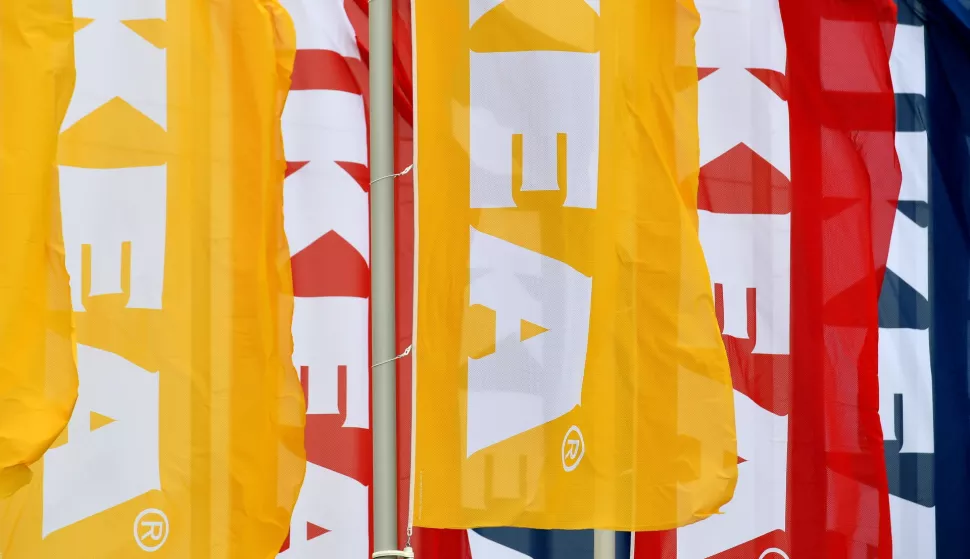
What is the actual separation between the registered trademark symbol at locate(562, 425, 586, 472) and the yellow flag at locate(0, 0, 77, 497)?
2.33 meters

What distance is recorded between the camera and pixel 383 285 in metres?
6.93

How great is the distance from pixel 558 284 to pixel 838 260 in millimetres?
3976

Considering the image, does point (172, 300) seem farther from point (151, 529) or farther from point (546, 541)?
point (546, 541)

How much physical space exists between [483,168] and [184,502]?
2.22 metres

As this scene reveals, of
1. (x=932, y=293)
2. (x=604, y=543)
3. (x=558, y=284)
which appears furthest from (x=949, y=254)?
(x=558, y=284)

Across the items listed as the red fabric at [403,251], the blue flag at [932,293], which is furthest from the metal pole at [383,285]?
the blue flag at [932,293]

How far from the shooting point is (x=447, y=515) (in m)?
6.80

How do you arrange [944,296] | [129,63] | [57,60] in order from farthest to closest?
[944,296] < [129,63] < [57,60]

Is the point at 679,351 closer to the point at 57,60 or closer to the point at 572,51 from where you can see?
the point at 572,51

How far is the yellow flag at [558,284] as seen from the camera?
6.97 meters

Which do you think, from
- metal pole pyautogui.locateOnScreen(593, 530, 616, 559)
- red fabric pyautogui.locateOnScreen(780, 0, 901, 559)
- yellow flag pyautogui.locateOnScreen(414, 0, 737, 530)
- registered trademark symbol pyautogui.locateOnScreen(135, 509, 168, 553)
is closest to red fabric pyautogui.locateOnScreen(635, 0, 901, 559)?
red fabric pyautogui.locateOnScreen(780, 0, 901, 559)

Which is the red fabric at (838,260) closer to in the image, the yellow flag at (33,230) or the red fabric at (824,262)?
the red fabric at (824,262)

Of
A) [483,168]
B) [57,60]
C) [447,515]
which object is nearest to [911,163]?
[483,168]

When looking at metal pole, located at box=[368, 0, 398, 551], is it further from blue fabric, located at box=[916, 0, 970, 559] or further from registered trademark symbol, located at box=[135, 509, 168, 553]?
blue fabric, located at box=[916, 0, 970, 559]
